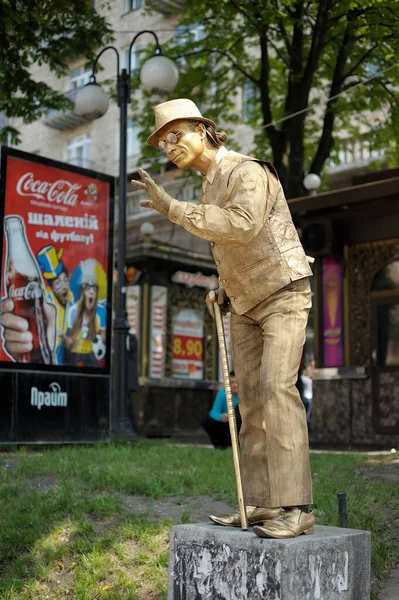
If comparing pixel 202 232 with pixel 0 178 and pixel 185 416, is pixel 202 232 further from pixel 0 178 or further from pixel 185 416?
pixel 185 416

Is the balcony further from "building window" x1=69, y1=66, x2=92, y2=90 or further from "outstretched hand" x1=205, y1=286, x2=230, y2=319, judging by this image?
"outstretched hand" x1=205, y1=286, x2=230, y2=319

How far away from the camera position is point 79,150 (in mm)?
35594

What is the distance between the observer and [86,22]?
15117mm

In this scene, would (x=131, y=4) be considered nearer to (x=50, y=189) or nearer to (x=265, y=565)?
(x=50, y=189)

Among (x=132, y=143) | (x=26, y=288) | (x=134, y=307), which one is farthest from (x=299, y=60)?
(x=132, y=143)

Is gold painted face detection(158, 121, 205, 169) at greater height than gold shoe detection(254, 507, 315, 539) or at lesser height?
greater

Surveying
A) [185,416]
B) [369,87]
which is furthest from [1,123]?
[369,87]

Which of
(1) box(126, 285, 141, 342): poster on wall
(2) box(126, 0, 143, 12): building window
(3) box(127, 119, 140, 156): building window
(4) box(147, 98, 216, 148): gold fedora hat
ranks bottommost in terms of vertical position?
(4) box(147, 98, 216, 148): gold fedora hat

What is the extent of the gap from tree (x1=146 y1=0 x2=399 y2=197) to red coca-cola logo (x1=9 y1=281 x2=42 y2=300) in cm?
566

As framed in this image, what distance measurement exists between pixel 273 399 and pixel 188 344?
16.0m

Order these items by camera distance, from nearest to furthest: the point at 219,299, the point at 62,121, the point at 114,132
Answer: the point at 219,299
the point at 114,132
the point at 62,121

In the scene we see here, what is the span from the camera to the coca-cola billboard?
1091 centimetres

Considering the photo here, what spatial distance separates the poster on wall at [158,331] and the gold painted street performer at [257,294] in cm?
1470

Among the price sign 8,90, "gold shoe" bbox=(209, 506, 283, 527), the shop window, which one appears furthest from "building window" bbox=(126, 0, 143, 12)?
"gold shoe" bbox=(209, 506, 283, 527)
